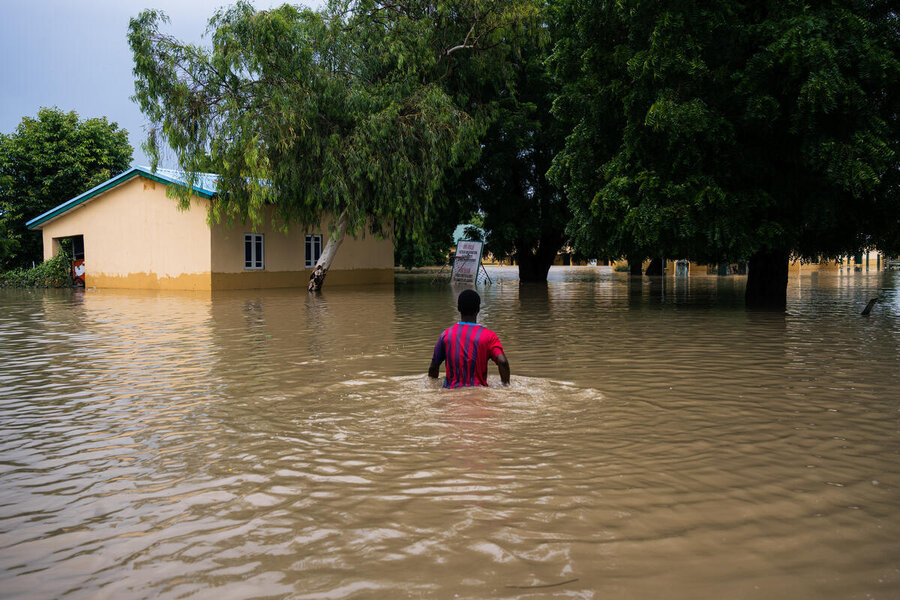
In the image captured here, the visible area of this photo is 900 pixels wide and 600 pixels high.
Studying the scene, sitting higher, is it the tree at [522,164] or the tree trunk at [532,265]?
the tree at [522,164]

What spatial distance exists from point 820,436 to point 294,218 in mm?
25011

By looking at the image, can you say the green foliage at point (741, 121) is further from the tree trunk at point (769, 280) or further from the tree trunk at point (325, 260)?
the tree trunk at point (325, 260)

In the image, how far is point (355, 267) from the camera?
37656 millimetres

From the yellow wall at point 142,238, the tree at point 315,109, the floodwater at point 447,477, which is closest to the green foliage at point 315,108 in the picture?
the tree at point 315,109

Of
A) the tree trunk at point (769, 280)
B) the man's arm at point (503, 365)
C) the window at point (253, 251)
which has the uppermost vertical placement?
the window at point (253, 251)

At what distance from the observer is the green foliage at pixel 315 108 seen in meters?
25.8

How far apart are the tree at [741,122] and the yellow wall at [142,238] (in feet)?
54.7

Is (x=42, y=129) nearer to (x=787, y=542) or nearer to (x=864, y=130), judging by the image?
(x=864, y=130)

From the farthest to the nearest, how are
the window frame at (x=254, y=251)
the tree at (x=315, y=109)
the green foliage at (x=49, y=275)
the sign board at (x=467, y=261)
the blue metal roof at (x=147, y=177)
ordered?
1. the sign board at (x=467, y=261)
2. the green foliage at (x=49, y=275)
3. the window frame at (x=254, y=251)
4. the blue metal roof at (x=147, y=177)
5. the tree at (x=315, y=109)

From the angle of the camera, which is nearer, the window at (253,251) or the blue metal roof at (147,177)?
the blue metal roof at (147,177)

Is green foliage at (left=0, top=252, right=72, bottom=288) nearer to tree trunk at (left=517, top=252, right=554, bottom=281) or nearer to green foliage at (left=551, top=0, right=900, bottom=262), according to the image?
tree trunk at (left=517, top=252, right=554, bottom=281)

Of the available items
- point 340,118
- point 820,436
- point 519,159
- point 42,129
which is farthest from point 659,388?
point 42,129

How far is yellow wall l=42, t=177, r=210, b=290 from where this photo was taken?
2969 centimetres

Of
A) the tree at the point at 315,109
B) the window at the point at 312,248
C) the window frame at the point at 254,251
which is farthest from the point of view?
the window at the point at 312,248
